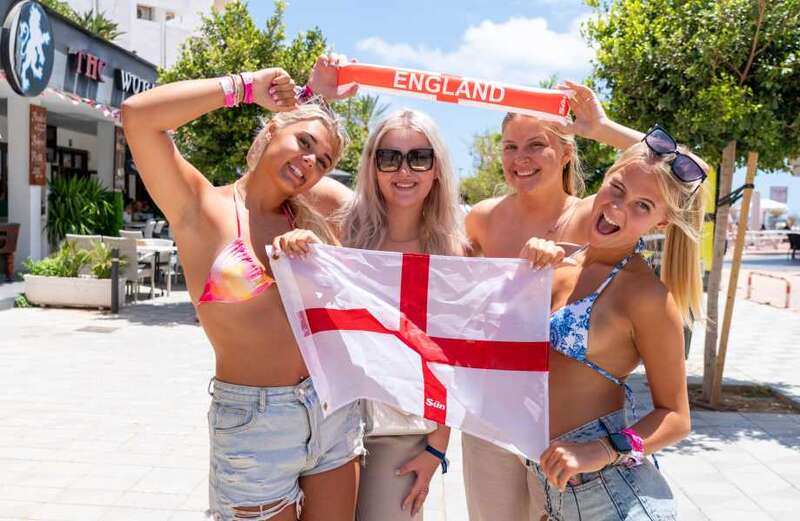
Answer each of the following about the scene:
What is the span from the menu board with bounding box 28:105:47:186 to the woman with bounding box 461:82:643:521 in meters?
13.2

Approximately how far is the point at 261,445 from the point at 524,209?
1.42 metres

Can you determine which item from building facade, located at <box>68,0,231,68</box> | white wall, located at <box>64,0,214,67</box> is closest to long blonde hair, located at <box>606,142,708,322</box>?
building facade, located at <box>68,0,231,68</box>

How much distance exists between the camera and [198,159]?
11.0m

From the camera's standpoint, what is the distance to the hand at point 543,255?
1953 mm

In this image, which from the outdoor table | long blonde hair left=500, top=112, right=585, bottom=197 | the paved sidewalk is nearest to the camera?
long blonde hair left=500, top=112, right=585, bottom=197

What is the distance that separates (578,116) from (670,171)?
0.79 metres

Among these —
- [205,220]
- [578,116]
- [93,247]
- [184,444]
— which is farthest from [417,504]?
[93,247]

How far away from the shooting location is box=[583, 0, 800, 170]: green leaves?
214 inches

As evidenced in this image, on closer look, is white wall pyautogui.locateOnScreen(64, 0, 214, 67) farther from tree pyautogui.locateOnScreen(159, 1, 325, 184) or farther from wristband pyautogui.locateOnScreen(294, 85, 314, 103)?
wristband pyautogui.locateOnScreen(294, 85, 314, 103)

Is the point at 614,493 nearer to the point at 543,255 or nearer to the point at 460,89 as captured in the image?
the point at 543,255

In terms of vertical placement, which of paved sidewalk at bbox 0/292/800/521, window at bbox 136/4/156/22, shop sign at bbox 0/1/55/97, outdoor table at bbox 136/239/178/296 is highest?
window at bbox 136/4/156/22

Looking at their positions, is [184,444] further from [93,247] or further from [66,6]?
[66,6]

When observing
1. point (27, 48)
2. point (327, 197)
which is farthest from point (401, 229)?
point (27, 48)

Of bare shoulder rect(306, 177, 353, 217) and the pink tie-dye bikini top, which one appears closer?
the pink tie-dye bikini top
